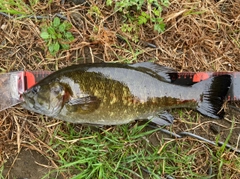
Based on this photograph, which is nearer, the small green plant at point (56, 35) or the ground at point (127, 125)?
the ground at point (127, 125)

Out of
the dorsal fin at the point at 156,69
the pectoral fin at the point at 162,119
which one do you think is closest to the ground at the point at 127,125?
the pectoral fin at the point at 162,119

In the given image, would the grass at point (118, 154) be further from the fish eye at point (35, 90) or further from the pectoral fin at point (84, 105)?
the fish eye at point (35, 90)

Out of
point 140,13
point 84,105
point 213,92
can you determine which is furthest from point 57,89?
point 213,92

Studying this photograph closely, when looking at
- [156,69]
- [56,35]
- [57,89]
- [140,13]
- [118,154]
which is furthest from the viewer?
[140,13]

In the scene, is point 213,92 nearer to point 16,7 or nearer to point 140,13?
point 140,13

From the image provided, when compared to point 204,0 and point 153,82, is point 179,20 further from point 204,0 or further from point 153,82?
point 153,82

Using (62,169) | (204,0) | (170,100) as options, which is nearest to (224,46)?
(204,0)

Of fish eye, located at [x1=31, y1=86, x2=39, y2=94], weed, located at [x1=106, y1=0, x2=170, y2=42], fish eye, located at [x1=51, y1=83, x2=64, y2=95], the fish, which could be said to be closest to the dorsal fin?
the fish

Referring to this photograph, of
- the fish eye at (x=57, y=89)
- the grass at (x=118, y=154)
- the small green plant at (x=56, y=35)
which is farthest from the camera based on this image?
the small green plant at (x=56, y=35)
